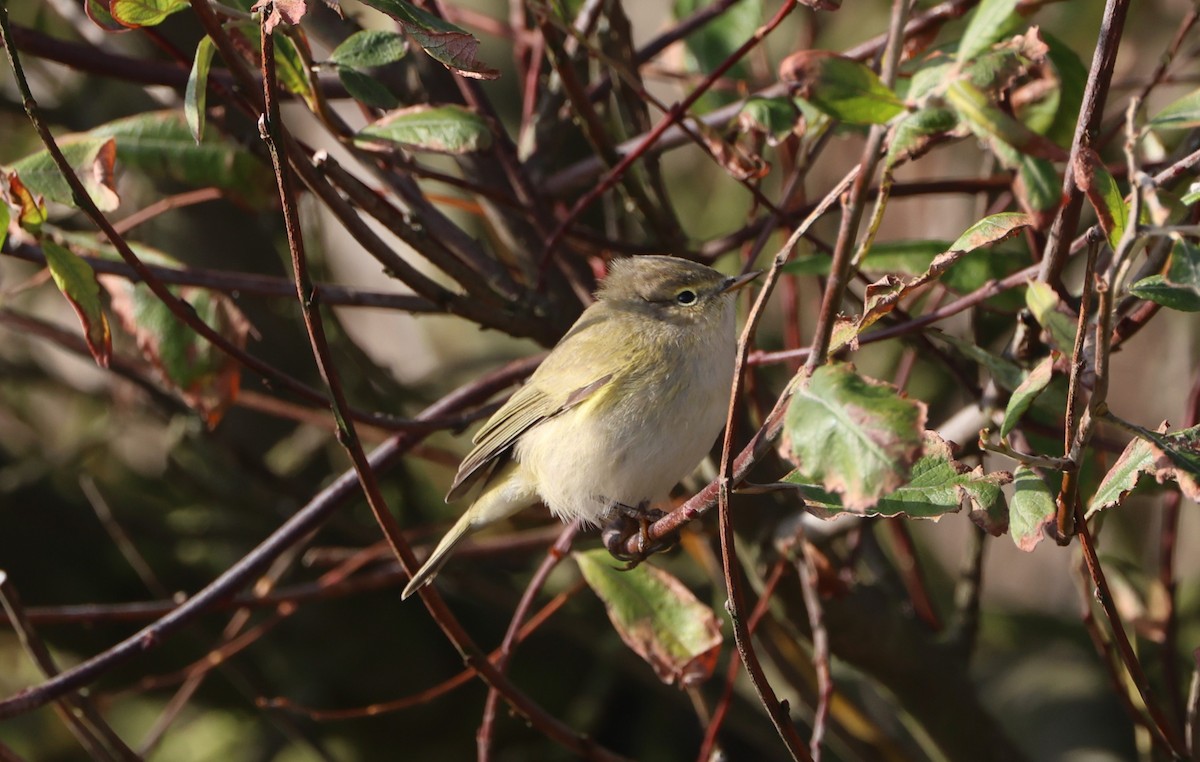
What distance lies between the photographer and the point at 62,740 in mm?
3469

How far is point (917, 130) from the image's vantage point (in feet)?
4.60

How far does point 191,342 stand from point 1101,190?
135 centimetres

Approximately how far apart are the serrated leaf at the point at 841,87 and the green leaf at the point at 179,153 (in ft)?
3.37

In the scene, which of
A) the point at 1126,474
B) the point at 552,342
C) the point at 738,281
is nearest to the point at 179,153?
the point at 552,342

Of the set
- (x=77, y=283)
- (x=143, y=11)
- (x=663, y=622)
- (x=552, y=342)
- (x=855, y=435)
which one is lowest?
(x=663, y=622)

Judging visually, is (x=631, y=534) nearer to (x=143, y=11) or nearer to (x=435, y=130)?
(x=435, y=130)

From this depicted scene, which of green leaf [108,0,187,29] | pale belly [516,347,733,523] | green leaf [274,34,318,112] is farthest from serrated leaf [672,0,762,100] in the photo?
green leaf [108,0,187,29]

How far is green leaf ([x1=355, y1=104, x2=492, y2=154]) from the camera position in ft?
5.58

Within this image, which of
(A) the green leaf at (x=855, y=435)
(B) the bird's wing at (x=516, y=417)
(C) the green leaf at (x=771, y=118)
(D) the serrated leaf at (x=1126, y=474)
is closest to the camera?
(A) the green leaf at (x=855, y=435)

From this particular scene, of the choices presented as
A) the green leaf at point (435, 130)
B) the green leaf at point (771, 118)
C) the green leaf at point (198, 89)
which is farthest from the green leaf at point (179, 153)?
the green leaf at point (771, 118)

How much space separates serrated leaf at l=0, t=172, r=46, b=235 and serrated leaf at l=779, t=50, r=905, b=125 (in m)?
1.00

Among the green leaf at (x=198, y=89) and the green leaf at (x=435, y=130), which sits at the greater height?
the green leaf at (x=198, y=89)

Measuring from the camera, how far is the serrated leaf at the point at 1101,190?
1219 millimetres

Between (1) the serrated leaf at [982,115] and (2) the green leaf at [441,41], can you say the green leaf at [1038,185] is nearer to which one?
(1) the serrated leaf at [982,115]
